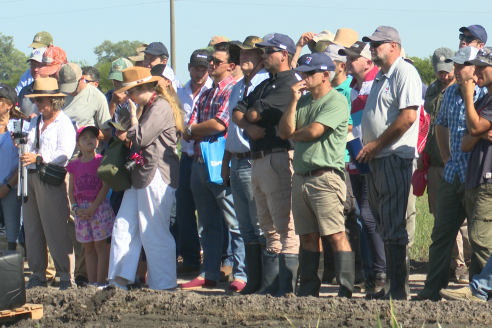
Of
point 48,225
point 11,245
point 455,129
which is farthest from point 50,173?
point 455,129

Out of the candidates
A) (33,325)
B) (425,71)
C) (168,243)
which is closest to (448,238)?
(168,243)

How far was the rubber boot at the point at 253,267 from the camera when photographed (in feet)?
20.6

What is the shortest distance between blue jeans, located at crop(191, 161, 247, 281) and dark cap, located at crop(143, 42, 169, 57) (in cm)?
207

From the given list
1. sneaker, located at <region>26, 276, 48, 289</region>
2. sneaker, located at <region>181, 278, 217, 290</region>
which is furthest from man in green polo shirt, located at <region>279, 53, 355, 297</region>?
sneaker, located at <region>26, 276, 48, 289</region>

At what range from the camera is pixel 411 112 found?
5320 mm

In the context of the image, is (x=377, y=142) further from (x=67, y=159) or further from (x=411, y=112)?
(x=67, y=159)

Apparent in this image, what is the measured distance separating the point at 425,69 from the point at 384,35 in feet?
57.9

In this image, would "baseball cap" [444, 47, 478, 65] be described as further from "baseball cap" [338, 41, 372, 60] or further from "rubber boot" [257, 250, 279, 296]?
"rubber boot" [257, 250, 279, 296]

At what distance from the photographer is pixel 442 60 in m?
6.89

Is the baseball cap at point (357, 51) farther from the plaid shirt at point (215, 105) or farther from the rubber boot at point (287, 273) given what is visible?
the rubber boot at point (287, 273)

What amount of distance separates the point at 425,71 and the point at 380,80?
17.3 meters

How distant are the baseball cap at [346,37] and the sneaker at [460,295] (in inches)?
132

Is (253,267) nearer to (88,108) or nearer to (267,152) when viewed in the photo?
(267,152)

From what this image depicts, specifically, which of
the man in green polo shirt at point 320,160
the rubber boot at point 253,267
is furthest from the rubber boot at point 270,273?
the man in green polo shirt at point 320,160
